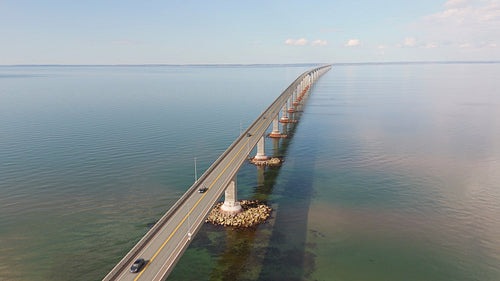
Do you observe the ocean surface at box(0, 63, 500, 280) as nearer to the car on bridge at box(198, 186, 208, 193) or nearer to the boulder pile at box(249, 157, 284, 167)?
the boulder pile at box(249, 157, 284, 167)

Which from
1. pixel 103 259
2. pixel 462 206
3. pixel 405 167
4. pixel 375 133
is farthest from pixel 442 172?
pixel 103 259

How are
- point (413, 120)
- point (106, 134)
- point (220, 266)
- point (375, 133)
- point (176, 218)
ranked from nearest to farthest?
point (176, 218) → point (220, 266) → point (106, 134) → point (375, 133) → point (413, 120)

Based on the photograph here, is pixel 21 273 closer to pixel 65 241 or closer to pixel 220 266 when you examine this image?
pixel 65 241

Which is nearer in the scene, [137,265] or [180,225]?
[137,265]

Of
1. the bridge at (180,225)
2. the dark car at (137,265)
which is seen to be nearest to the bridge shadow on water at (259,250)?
the bridge at (180,225)

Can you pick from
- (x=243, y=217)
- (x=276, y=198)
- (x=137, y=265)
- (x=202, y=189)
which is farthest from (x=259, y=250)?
(x=137, y=265)

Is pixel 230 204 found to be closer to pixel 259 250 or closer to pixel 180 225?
pixel 259 250

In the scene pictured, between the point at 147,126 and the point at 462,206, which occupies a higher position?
the point at 147,126

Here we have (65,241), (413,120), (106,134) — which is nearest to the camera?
(65,241)
